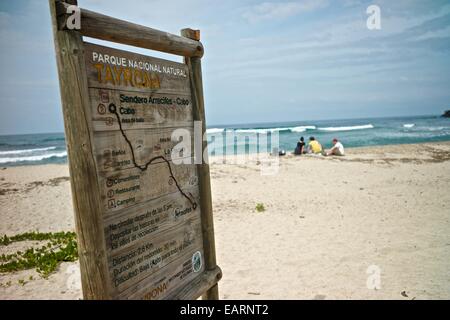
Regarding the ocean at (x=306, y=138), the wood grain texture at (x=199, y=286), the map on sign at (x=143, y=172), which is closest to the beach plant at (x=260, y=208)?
the wood grain texture at (x=199, y=286)

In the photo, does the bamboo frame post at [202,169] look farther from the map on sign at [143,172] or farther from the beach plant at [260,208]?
the beach plant at [260,208]

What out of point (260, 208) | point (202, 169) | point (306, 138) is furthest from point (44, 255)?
point (306, 138)

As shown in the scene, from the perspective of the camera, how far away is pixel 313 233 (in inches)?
248

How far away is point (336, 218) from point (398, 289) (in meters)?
3.11

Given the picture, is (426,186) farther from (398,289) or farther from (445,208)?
(398,289)

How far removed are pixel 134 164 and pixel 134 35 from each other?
3.11ft

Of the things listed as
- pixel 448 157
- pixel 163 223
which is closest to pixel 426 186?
pixel 448 157

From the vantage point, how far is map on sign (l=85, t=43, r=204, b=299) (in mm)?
2107

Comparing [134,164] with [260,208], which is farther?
[260,208]

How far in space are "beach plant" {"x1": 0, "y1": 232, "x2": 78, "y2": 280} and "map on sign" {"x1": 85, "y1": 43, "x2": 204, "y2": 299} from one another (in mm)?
3203

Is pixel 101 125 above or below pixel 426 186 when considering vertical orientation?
above

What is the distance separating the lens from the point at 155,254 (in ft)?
8.25

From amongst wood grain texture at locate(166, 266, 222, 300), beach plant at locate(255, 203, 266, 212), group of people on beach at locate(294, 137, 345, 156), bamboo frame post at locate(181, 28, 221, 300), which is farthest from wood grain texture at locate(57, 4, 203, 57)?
group of people on beach at locate(294, 137, 345, 156)

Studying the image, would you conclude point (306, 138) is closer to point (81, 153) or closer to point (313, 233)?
point (313, 233)
